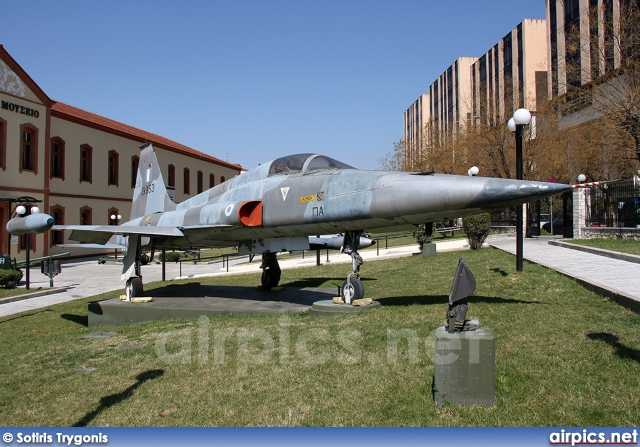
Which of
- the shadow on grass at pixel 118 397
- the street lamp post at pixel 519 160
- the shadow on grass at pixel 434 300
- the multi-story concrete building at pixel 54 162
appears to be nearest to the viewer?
the shadow on grass at pixel 118 397

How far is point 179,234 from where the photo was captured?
36.9 feet

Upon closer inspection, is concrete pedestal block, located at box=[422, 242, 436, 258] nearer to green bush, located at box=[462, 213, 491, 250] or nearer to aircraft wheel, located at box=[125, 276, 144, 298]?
green bush, located at box=[462, 213, 491, 250]

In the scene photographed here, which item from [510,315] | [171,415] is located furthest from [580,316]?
[171,415]

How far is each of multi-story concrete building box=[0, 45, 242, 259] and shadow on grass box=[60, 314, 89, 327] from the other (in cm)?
1356

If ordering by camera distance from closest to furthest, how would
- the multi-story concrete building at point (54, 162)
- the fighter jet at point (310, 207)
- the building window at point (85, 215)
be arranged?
the fighter jet at point (310, 207), the multi-story concrete building at point (54, 162), the building window at point (85, 215)

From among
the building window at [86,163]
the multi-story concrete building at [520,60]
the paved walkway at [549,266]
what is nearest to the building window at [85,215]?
the building window at [86,163]

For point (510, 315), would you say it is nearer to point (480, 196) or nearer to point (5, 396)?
point (480, 196)

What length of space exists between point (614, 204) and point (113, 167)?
114ft

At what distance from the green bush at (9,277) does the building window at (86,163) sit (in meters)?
18.2

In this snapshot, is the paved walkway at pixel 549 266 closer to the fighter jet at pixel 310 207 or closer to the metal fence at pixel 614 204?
the fighter jet at pixel 310 207

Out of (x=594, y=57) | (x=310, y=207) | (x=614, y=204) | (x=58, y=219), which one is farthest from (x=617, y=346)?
(x=58, y=219)

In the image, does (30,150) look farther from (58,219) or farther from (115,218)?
(115,218)

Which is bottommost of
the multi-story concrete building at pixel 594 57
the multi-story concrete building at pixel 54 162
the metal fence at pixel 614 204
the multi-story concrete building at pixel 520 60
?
the metal fence at pixel 614 204

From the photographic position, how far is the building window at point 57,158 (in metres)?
34.0
